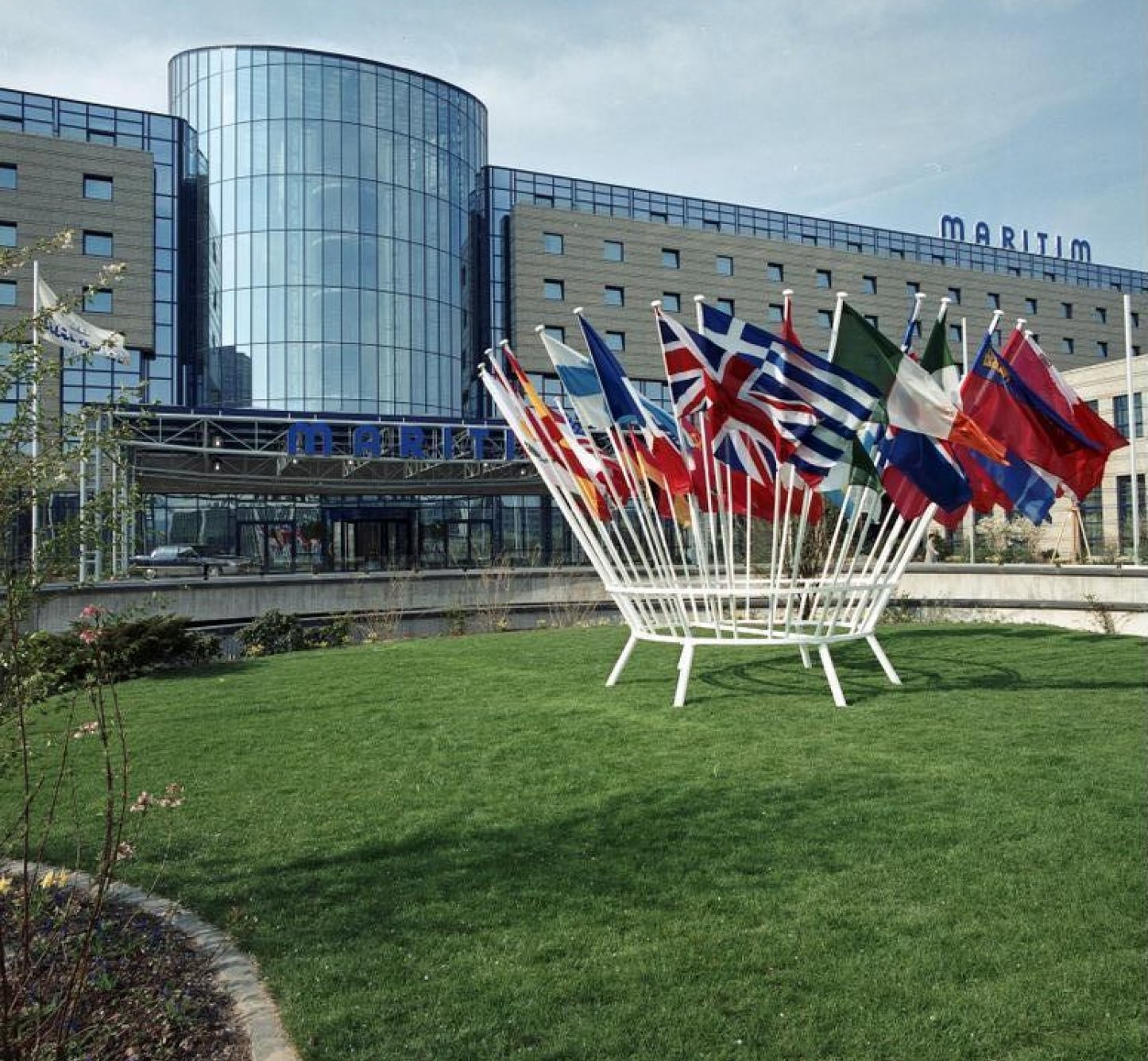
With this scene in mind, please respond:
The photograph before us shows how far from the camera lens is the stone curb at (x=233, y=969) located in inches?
137

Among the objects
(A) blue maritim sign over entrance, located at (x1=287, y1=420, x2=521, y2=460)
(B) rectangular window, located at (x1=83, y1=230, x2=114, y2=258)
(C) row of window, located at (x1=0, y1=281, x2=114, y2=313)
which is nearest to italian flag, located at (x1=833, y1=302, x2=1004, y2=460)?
(A) blue maritim sign over entrance, located at (x1=287, y1=420, x2=521, y2=460)

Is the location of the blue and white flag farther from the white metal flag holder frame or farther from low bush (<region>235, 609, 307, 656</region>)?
low bush (<region>235, 609, 307, 656</region>)

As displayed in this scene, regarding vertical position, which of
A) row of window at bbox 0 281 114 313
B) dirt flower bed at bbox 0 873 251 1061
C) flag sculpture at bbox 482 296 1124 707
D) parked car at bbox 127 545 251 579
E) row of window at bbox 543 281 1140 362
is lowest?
dirt flower bed at bbox 0 873 251 1061

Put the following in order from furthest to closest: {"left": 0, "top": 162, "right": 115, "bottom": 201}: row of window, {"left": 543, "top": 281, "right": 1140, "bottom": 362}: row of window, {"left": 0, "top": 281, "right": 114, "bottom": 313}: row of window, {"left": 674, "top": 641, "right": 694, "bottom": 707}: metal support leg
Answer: {"left": 543, "top": 281, "right": 1140, "bottom": 362}: row of window < {"left": 0, "top": 162, "right": 115, "bottom": 201}: row of window < {"left": 0, "top": 281, "right": 114, "bottom": 313}: row of window < {"left": 674, "top": 641, "right": 694, "bottom": 707}: metal support leg

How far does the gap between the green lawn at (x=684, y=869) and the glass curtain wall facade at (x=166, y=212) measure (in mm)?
41138

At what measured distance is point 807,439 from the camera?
8.57 metres

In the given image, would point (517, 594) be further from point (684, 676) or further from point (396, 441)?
point (684, 676)

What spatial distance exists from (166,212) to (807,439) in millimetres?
46878

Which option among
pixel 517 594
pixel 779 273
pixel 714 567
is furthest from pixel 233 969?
pixel 779 273

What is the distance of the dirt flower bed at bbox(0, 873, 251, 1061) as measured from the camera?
3330 millimetres

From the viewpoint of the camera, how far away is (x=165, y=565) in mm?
28516

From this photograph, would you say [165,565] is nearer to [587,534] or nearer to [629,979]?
[587,534]

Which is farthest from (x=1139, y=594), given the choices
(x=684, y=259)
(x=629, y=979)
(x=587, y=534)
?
(x=684, y=259)

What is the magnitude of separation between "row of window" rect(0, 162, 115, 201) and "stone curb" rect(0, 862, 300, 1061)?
45.3 meters
